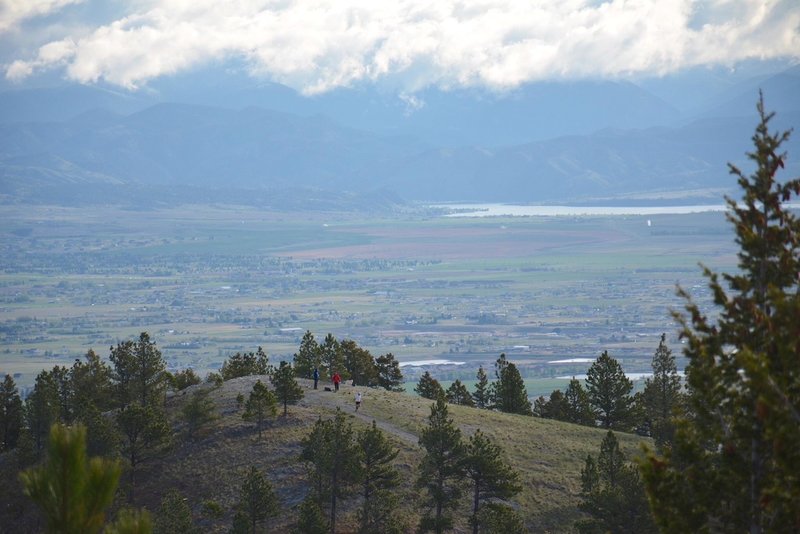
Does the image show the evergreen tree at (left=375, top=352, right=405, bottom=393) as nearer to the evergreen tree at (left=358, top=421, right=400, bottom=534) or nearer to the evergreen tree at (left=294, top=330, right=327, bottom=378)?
the evergreen tree at (left=294, top=330, right=327, bottom=378)

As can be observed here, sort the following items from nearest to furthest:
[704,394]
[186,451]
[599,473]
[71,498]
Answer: [71,498]
[704,394]
[599,473]
[186,451]

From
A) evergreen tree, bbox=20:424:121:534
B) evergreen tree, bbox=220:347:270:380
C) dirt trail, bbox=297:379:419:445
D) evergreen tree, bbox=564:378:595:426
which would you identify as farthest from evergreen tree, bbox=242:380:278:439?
evergreen tree, bbox=20:424:121:534

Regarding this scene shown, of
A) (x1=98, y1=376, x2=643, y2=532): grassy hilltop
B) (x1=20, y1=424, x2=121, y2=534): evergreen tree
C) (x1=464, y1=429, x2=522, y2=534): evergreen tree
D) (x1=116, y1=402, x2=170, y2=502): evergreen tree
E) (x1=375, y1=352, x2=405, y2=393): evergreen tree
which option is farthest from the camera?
(x1=375, y1=352, x2=405, y2=393): evergreen tree

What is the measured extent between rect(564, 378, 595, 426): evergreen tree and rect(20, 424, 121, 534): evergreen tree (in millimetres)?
78089

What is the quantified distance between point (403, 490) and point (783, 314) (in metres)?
49.0

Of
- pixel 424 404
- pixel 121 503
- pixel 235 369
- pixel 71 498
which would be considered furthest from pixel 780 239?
pixel 235 369

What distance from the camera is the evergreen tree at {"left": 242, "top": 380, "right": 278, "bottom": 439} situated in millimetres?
74188

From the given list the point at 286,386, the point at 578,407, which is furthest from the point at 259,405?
the point at 578,407

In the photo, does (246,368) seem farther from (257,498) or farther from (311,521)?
(311,521)

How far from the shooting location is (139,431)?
225ft

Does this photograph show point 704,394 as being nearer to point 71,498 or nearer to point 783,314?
point 783,314

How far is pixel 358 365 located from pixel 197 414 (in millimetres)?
25121

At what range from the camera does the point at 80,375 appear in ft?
299

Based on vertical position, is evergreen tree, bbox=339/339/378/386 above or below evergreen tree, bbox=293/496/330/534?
above
